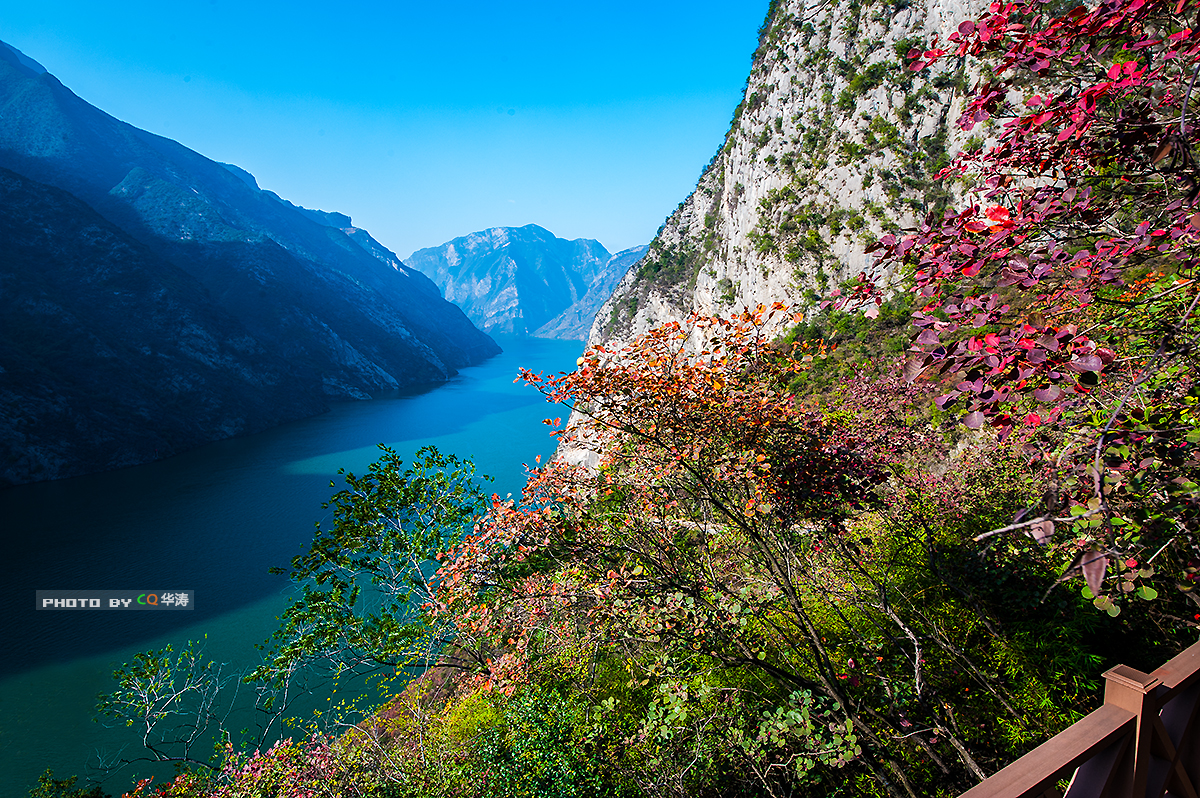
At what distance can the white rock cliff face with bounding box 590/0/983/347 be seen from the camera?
21844 millimetres

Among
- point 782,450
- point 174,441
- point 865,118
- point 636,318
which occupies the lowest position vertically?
point 782,450

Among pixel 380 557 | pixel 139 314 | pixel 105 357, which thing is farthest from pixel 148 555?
pixel 139 314

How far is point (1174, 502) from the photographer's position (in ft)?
6.15

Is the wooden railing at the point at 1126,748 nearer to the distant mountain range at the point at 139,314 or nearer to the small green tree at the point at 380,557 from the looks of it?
the small green tree at the point at 380,557

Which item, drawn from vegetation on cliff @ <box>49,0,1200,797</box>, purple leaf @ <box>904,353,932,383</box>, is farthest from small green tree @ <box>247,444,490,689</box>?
purple leaf @ <box>904,353,932,383</box>

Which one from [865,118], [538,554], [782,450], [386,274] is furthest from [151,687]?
[386,274]

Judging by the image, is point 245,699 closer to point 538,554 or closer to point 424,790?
point 424,790

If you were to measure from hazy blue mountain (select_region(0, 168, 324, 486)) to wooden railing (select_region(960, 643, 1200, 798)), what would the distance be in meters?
46.2

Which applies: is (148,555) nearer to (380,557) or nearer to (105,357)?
(380,557)

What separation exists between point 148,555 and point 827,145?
3447 centimetres

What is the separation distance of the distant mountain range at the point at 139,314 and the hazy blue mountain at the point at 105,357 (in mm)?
127

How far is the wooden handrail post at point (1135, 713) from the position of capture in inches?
53.8

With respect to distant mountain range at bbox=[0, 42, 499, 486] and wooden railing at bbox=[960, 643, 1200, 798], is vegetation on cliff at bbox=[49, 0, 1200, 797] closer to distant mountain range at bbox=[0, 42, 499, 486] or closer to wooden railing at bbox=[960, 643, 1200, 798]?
wooden railing at bbox=[960, 643, 1200, 798]

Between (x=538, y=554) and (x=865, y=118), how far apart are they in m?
26.0
